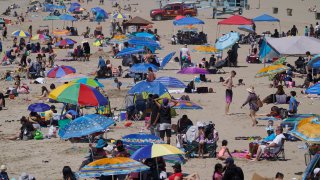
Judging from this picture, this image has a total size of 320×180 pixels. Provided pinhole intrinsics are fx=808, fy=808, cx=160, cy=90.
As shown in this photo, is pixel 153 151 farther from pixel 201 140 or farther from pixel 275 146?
pixel 275 146

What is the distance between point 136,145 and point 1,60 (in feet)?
70.9

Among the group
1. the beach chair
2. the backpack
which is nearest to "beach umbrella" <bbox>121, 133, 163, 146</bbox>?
the beach chair

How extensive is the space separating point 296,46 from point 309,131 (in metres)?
14.4

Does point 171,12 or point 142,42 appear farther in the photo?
point 171,12

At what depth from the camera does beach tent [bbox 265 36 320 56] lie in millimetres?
27391

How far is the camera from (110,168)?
38.3 ft

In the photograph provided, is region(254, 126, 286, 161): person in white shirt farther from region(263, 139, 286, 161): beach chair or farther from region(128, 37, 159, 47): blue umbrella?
region(128, 37, 159, 47): blue umbrella

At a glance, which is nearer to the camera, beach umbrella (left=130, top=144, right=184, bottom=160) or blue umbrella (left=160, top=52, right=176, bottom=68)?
beach umbrella (left=130, top=144, right=184, bottom=160)

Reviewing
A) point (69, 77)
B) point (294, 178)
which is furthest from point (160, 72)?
point (294, 178)

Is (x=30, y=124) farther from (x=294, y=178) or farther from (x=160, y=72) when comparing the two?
(x=160, y=72)

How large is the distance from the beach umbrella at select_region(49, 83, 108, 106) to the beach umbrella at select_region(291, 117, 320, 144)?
5.31 m

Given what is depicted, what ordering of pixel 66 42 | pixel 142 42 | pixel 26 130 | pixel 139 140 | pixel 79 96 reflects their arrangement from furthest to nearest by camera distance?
pixel 66 42 < pixel 142 42 < pixel 26 130 < pixel 79 96 < pixel 139 140

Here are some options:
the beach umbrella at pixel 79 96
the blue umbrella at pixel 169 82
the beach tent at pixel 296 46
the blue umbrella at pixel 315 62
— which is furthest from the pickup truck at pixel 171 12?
the beach umbrella at pixel 79 96

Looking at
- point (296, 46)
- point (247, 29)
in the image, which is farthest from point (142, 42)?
point (247, 29)
